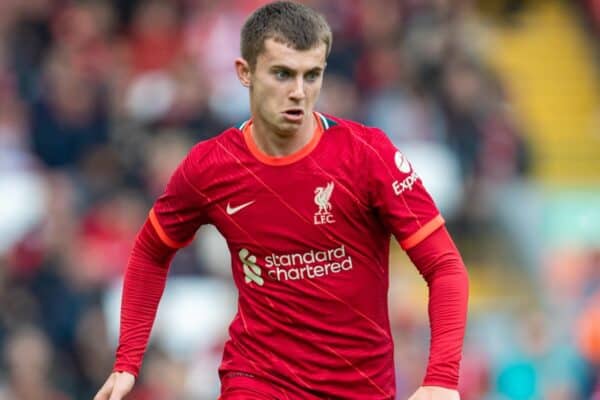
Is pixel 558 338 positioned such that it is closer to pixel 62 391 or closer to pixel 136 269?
pixel 62 391

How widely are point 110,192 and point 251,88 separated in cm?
592

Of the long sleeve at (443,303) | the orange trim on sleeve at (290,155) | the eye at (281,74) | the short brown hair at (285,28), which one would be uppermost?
the short brown hair at (285,28)

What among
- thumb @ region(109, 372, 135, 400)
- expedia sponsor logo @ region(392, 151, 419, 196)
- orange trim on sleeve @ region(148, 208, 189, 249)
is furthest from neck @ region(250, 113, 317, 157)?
thumb @ region(109, 372, 135, 400)

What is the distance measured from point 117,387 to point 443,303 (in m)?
1.40

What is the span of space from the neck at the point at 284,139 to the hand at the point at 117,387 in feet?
3.58

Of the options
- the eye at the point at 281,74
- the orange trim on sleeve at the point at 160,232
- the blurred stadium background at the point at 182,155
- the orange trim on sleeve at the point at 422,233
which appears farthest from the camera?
the blurred stadium background at the point at 182,155

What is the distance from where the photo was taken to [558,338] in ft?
40.2

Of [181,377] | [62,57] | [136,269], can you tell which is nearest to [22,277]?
[181,377]

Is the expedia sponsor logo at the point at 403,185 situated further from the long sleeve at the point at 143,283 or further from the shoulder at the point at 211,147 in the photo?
the long sleeve at the point at 143,283

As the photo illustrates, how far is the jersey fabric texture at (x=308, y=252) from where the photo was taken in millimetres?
6043

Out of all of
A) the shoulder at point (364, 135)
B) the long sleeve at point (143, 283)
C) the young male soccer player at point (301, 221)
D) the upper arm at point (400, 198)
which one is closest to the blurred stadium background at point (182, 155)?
the long sleeve at point (143, 283)

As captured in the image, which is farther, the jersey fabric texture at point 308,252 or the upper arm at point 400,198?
the jersey fabric texture at point 308,252

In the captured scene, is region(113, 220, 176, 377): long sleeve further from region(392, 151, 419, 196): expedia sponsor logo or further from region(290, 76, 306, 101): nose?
region(392, 151, 419, 196): expedia sponsor logo

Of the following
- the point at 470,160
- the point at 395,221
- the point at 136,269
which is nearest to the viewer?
the point at 395,221
